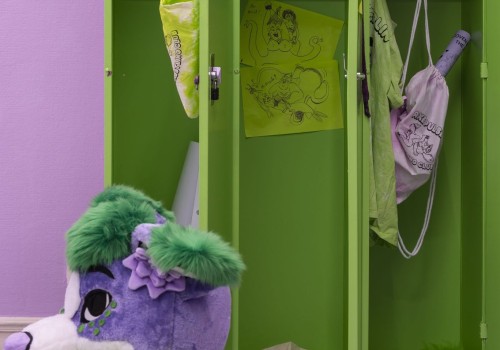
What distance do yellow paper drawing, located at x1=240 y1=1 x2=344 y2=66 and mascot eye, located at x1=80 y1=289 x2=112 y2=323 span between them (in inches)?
47.2

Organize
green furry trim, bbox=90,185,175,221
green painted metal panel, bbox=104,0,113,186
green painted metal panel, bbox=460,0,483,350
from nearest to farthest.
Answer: green furry trim, bbox=90,185,175,221 < green painted metal panel, bbox=104,0,113,186 < green painted metal panel, bbox=460,0,483,350

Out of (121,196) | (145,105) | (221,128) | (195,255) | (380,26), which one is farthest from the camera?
(145,105)

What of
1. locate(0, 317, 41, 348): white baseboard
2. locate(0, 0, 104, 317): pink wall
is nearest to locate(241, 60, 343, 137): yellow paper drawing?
locate(0, 0, 104, 317): pink wall

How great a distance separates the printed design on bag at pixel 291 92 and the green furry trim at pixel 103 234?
1051 millimetres

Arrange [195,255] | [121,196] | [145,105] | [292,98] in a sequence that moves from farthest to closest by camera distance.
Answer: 1. [292,98]
2. [145,105]
3. [121,196]
4. [195,255]

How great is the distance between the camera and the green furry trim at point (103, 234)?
4.17ft

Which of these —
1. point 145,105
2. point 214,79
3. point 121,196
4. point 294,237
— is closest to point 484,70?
point 294,237

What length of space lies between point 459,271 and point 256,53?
3.01 feet

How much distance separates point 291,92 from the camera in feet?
7.63

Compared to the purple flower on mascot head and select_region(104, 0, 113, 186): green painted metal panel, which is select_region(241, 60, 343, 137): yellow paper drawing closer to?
select_region(104, 0, 113, 186): green painted metal panel

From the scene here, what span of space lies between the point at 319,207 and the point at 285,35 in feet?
1.75

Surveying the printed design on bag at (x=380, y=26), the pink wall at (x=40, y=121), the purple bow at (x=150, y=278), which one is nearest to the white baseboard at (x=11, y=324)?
the pink wall at (x=40, y=121)

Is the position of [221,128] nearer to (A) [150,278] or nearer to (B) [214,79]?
(B) [214,79]

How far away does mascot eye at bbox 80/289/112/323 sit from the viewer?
1259mm
